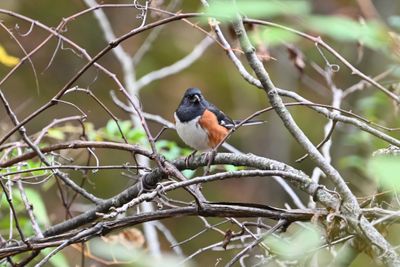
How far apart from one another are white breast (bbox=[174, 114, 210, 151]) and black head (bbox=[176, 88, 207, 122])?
45mm

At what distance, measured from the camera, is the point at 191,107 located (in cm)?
297

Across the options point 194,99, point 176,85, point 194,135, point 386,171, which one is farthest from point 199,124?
point 176,85

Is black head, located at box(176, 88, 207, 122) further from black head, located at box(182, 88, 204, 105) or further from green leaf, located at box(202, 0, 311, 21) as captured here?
green leaf, located at box(202, 0, 311, 21)

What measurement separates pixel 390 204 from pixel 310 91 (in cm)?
459

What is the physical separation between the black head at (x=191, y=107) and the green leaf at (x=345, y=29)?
223 cm

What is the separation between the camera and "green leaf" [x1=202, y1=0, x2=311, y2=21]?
579 mm

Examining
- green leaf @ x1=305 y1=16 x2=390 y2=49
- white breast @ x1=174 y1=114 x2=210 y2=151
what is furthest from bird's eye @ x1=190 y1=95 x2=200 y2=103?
green leaf @ x1=305 y1=16 x2=390 y2=49

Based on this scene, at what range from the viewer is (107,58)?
5.70 m

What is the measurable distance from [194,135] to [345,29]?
87.5 inches

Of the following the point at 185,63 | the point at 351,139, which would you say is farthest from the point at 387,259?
the point at 185,63

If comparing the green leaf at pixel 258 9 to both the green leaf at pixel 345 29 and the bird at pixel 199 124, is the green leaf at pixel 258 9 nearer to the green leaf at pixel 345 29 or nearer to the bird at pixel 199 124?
the green leaf at pixel 345 29

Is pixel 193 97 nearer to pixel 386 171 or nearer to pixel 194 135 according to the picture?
pixel 194 135

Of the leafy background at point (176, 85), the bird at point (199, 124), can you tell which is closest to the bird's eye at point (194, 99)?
the bird at point (199, 124)

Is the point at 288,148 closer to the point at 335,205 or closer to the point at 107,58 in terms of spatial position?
the point at 107,58
